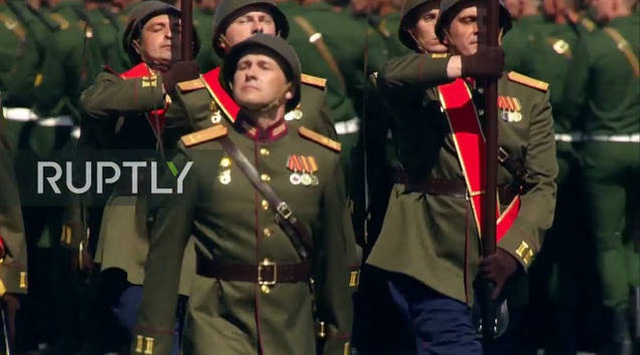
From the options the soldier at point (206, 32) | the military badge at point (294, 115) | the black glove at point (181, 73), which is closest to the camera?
the black glove at point (181, 73)

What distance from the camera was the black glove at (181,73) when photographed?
12.3 m

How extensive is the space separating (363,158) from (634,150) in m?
1.83

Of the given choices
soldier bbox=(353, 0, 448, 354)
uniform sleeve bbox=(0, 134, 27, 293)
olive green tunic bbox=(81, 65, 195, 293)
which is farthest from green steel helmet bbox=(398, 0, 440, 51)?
uniform sleeve bbox=(0, 134, 27, 293)

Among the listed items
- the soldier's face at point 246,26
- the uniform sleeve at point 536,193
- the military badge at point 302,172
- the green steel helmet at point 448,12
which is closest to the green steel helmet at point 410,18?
the green steel helmet at point 448,12

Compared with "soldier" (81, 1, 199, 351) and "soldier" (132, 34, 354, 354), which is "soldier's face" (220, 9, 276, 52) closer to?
"soldier" (81, 1, 199, 351)

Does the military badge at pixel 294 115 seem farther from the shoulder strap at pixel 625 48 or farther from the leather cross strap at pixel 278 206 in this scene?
the shoulder strap at pixel 625 48

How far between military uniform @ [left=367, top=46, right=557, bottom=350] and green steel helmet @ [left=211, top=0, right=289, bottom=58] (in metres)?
0.49

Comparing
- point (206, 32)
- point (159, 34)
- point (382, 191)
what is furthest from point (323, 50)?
point (159, 34)

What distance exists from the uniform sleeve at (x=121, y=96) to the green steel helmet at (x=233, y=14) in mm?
313

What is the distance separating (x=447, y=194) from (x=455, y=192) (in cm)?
4

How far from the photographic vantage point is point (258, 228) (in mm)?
11281

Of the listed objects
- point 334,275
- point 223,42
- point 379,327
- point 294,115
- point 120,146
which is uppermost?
point 223,42

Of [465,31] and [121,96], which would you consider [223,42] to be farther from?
[465,31]

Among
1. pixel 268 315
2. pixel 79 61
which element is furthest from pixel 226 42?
pixel 79 61
